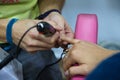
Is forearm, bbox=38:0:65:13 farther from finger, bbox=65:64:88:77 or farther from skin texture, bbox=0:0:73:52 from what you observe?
finger, bbox=65:64:88:77

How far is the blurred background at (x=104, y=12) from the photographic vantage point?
3.99 feet

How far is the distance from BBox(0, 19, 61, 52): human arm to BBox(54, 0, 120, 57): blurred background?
331 mm

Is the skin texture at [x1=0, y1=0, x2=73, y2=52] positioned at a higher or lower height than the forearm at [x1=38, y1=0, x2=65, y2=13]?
lower

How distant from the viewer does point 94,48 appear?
835 millimetres

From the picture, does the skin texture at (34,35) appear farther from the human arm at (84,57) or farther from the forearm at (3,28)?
the human arm at (84,57)

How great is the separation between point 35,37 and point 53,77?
0.40m

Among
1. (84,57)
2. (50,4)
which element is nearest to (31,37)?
(84,57)

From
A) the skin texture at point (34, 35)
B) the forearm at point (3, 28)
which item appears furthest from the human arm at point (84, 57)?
the forearm at point (3, 28)

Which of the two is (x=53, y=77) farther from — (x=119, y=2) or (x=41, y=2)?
(x=119, y=2)

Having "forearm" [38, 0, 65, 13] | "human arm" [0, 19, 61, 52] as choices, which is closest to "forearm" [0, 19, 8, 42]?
"human arm" [0, 19, 61, 52]

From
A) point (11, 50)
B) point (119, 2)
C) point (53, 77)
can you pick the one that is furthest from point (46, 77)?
point (119, 2)

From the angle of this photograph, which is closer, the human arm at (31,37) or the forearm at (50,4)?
the human arm at (31,37)

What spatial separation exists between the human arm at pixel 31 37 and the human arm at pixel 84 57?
11 cm

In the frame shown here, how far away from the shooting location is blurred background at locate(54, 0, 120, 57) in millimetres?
1215
